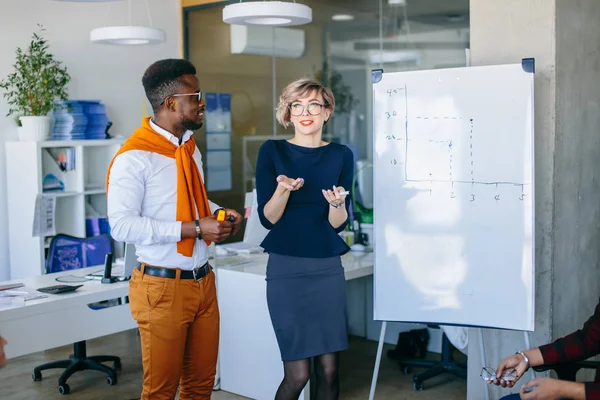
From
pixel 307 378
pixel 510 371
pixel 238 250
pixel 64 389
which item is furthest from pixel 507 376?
pixel 64 389

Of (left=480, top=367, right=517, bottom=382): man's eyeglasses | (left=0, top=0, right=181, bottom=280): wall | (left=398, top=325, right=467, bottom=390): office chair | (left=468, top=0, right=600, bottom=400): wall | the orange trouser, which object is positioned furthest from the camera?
(left=0, top=0, right=181, bottom=280): wall

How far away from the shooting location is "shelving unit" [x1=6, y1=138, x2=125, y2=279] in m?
6.00

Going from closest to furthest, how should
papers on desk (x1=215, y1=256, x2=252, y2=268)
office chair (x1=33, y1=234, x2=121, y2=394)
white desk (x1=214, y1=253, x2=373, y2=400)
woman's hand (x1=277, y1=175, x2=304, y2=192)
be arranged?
woman's hand (x1=277, y1=175, x2=304, y2=192) → white desk (x1=214, y1=253, x2=373, y2=400) → papers on desk (x1=215, y1=256, x2=252, y2=268) → office chair (x1=33, y1=234, x2=121, y2=394)

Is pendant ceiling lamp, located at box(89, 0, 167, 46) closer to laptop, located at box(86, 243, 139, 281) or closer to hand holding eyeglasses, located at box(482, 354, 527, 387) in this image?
laptop, located at box(86, 243, 139, 281)

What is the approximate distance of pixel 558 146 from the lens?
11.8ft

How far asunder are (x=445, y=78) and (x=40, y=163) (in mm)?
3751

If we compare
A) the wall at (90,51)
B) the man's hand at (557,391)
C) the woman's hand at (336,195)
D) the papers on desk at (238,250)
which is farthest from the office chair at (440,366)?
the wall at (90,51)

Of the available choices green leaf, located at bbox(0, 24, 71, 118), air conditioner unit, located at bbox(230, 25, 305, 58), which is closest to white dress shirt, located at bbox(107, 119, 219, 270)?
green leaf, located at bbox(0, 24, 71, 118)

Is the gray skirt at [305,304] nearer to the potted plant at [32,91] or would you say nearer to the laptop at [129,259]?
the laptop at [129,259]

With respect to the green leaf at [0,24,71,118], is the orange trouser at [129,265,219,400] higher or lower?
lower

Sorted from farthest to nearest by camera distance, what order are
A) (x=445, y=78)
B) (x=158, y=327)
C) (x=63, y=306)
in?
(x=63, y=306) < (x=445, y=78) < (x=158, y=327)

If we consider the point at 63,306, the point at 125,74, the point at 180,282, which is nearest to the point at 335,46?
the point at 125,74

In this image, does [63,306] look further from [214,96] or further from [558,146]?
[214,96]

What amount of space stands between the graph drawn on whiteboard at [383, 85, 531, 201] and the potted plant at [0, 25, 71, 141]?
359 centimetres
